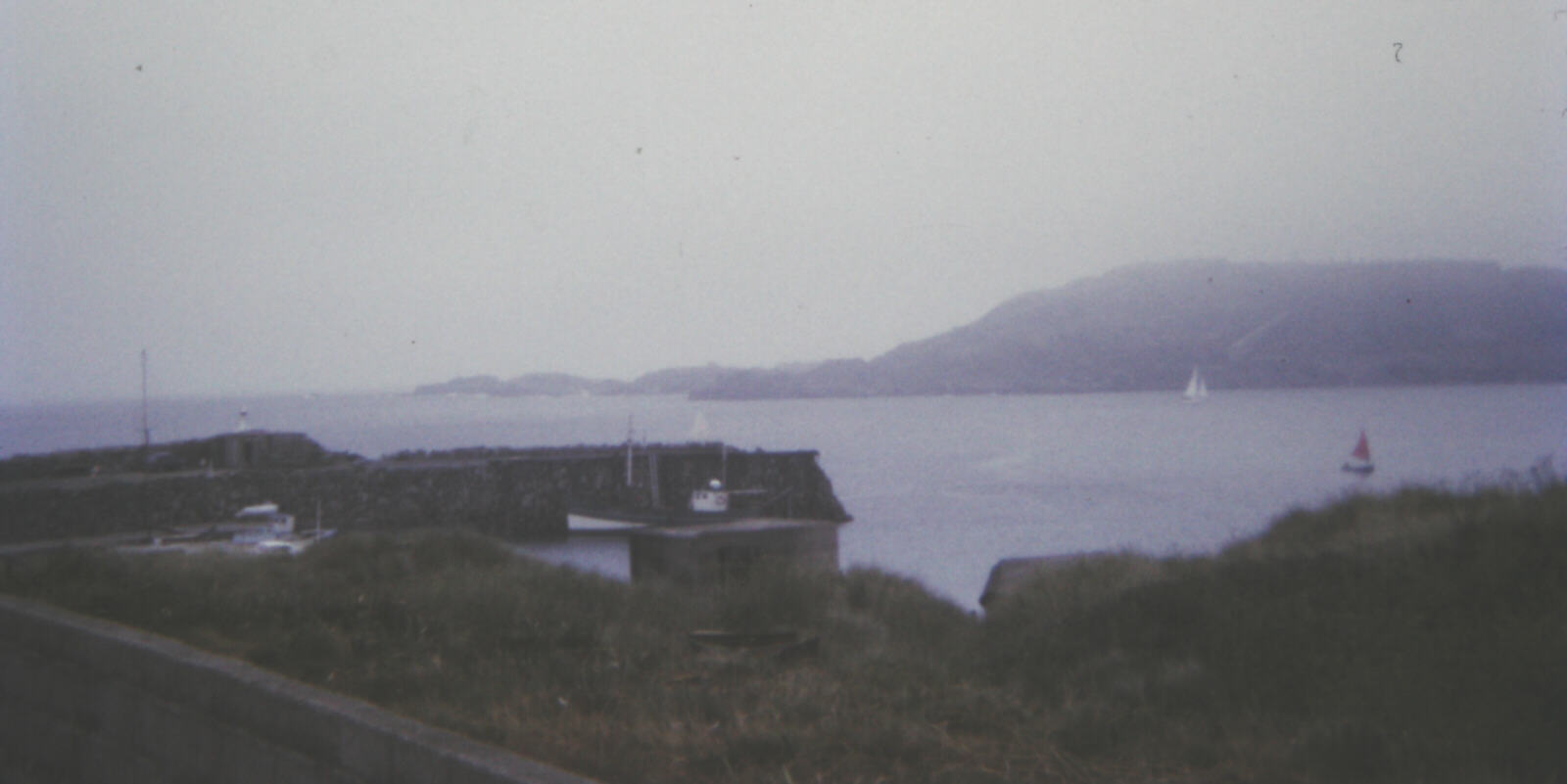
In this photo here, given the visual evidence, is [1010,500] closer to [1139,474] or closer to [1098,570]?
[1139,474]

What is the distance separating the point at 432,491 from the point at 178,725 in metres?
56.5

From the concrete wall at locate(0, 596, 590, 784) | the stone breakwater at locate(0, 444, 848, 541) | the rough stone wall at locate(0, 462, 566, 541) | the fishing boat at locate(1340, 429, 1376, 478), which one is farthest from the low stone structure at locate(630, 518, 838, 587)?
the fishing boat at locate(1340, 429, 1376, 478)

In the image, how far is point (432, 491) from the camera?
197ft

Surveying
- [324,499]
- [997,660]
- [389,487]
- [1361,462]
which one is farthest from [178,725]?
[1361,462]

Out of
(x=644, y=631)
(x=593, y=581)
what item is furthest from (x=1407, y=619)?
(x=593, y=581)

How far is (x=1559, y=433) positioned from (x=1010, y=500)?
8557 cm

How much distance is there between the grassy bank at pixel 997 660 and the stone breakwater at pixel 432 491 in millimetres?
42727

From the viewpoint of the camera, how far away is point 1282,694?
7.82 meters

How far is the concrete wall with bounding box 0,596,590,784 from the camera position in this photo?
438 centimetres

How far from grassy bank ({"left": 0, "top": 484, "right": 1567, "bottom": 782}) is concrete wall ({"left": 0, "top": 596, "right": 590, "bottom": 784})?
1227mm

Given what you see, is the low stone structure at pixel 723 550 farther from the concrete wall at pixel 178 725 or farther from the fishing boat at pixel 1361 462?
the fishing boat at pixel 1361 462

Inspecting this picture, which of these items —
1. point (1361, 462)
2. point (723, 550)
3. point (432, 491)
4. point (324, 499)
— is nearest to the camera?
point (723, 550)

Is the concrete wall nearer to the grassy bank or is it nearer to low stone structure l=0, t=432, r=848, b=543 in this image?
the grassy bank

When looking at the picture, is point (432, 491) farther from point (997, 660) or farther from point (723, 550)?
point (997, 660)
